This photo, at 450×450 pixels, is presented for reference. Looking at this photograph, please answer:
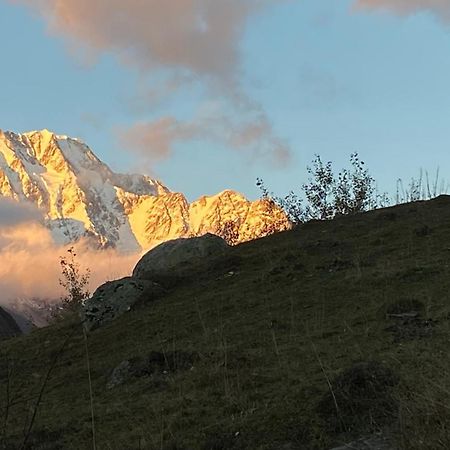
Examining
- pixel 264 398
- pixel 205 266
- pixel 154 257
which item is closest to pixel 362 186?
pixel 154 257

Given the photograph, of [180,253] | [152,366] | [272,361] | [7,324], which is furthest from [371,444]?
[7,324]

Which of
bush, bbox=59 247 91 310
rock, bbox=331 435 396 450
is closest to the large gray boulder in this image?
bush, bbox=59 247 91 310

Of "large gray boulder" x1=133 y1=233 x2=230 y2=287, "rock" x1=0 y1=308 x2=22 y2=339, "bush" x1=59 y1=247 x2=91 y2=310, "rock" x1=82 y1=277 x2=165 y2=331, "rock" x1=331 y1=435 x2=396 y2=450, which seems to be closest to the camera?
"rock" x1=331 y1=435 x2=396 y2=450

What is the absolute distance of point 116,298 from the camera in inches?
754

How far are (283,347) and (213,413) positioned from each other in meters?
2.90

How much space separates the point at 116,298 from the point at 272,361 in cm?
1045

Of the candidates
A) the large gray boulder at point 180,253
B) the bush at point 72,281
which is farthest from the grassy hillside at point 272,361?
the bush at point 72,281

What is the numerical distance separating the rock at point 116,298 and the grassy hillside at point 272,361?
557 mm

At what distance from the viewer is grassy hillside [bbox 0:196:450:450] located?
6.39 m

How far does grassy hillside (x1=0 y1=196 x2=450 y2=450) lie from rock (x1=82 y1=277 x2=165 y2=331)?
0.56m

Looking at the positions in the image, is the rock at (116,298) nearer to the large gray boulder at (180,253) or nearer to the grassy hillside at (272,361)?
the grassy hillside at (272,361)

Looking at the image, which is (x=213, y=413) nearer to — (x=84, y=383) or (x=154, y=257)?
(x=84, y=383)

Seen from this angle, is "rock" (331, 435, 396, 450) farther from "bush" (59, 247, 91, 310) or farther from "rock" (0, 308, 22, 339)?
"rock" (0, 308, 22, 339)

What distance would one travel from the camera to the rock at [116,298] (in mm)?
18406
